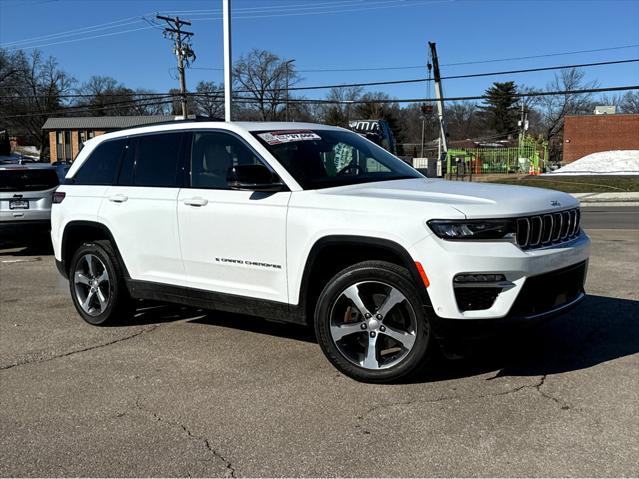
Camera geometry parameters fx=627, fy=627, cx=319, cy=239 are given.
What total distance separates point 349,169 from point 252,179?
935 millimetres

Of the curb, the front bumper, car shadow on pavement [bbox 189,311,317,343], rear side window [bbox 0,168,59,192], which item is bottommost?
car shadow on pavement [bbox 189,311,317,343]

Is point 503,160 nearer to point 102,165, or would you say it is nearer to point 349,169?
point 102,165

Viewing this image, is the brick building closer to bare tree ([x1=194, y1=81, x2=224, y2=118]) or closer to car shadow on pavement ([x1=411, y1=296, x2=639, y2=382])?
bare tree ([x1=194, y1=81, x2=224, y2=118])

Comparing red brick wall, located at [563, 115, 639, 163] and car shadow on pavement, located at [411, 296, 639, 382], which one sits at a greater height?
red brick wall, located at [563, 115, 639, 163]

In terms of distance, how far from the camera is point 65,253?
6531 millimetres

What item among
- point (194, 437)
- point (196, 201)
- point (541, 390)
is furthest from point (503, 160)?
point (194, 437)

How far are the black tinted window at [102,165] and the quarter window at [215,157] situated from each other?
43.4 inches

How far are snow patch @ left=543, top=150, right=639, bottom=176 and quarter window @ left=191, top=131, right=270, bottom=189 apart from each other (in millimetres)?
42085

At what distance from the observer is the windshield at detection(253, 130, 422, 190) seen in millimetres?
4898

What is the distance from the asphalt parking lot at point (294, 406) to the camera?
3.31m

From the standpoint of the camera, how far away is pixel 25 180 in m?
11.2

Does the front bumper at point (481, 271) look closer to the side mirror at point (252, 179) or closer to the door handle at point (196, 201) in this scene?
the side mirror at point (252, 179)

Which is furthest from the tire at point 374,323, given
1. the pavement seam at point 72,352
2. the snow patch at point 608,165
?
the snow patch at point 608,165

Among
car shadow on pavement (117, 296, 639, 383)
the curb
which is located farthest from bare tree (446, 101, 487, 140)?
car shadow on pavement (117, 296, 639, 383)
